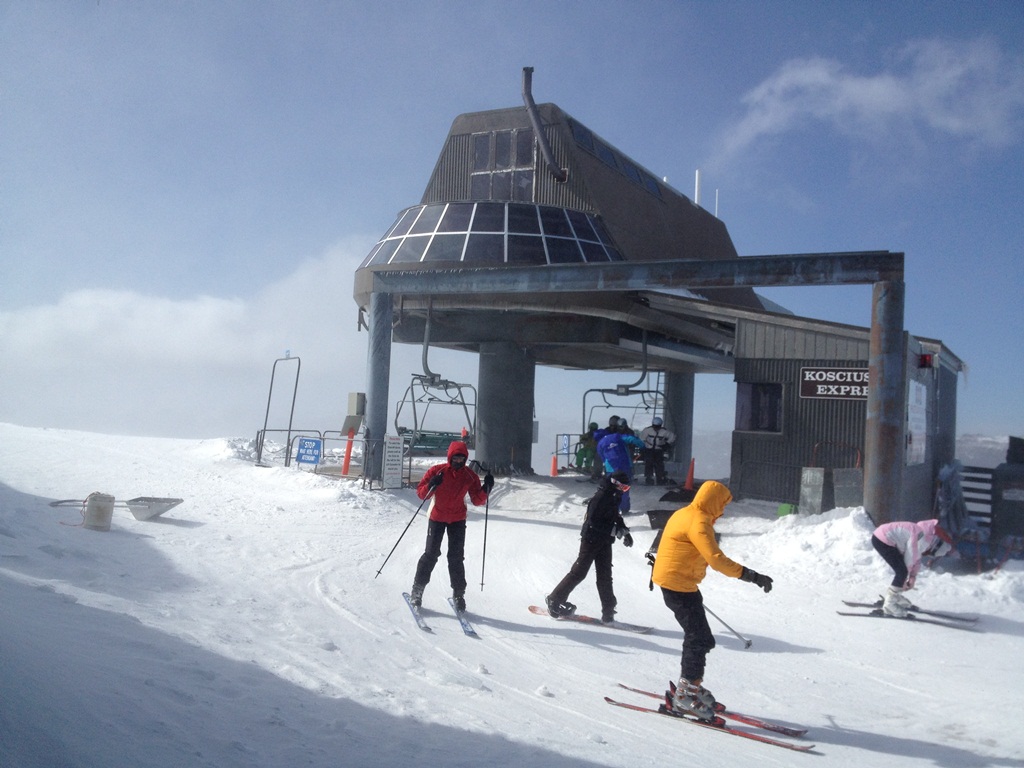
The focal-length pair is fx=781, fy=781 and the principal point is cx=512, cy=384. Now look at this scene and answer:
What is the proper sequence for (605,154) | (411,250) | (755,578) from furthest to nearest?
1. (605,154)
2. (411,250)
3. (755,578)

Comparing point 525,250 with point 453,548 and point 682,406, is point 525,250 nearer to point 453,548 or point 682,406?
point 453,548

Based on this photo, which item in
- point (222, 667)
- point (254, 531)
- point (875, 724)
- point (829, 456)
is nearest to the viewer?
point (222, 667)

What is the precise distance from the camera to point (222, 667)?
16.5 ft

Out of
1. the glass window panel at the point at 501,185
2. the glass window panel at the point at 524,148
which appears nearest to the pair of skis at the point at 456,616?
the glass window panel at the point at 501,185

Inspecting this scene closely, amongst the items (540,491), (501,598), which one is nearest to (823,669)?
(501,598)

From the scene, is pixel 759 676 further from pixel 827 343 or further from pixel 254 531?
pixel 827 343

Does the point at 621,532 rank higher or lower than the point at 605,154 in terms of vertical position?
lower

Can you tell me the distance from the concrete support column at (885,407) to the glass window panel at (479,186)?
41.8ft

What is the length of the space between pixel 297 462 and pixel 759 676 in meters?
13.4

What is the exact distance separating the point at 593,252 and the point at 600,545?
1348 centimetres

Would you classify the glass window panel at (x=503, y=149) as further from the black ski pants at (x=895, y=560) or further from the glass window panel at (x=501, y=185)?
the black ski pants at (x=895, y=560)

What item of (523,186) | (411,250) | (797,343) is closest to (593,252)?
(523,186)

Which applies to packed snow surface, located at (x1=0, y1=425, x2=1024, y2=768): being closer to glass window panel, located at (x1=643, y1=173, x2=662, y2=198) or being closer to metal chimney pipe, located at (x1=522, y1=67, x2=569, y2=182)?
metal chimney pipe, located at (x1=522, y1=67, x2=569, y2=182)

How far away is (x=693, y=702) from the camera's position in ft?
17.4
